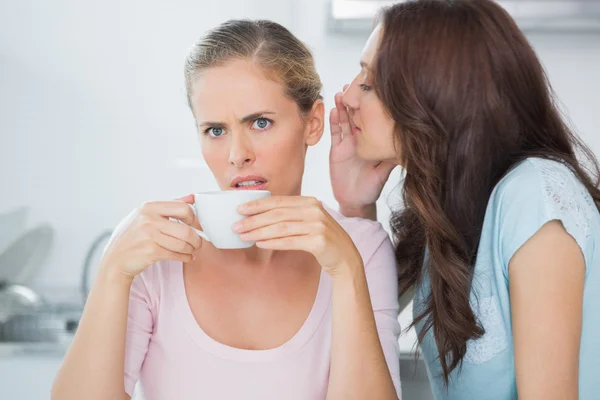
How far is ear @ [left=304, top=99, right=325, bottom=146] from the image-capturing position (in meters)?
1.35

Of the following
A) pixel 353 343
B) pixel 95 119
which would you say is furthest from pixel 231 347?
pixel 95 119

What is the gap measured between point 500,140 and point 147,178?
1.86 m

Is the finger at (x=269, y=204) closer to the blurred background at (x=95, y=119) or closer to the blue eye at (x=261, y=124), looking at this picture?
the blue eye at (x=261, y=124)

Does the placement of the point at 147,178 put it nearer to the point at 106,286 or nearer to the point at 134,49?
the point at 134,49

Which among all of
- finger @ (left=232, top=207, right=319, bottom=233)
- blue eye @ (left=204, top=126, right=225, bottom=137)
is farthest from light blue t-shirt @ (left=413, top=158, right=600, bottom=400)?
blue eye @ (left=204, top=126, right=225, bottom=137)

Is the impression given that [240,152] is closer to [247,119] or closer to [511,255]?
[247,119]

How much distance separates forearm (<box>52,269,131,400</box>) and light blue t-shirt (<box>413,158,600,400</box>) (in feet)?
1.99

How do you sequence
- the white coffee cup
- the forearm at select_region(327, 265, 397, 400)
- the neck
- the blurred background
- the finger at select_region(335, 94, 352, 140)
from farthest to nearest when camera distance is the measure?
the blurred background < the finger at select_region(335, 94, 352, 140) < the neck < the forearm at select_region(327, 265, 397, 400) < the white coffee cup

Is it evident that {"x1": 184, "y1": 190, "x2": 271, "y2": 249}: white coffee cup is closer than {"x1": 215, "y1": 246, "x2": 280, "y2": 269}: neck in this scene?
Yes

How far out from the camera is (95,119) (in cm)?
277

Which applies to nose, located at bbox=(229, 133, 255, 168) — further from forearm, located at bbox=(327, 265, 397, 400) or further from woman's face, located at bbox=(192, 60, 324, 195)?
forearm, located at bbox=(327, 265, 397, 400)

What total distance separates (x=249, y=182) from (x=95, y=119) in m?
1.76

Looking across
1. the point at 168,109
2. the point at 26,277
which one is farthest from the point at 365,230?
the point at 26,277

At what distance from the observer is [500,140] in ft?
3.87
